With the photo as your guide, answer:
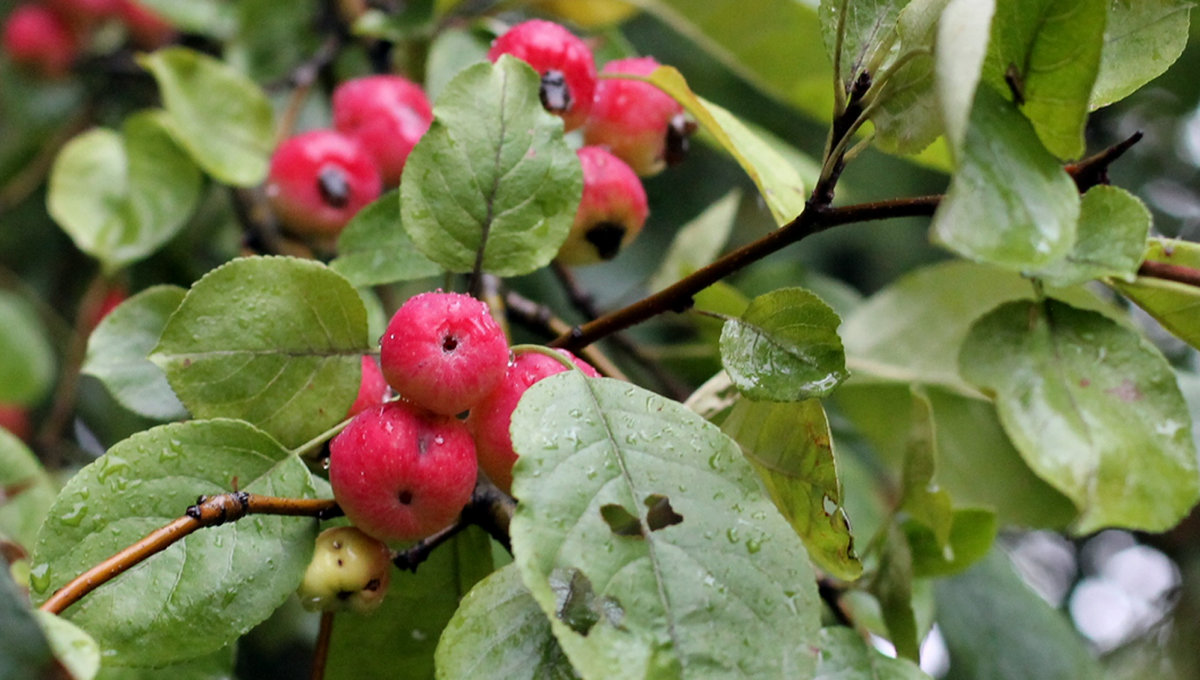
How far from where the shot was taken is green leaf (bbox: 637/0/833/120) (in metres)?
1.07

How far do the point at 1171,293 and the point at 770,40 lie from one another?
66 centimetres

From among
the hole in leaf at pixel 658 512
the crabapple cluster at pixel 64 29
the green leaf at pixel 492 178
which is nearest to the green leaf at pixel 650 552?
the hole in leaf at pixel 658 512

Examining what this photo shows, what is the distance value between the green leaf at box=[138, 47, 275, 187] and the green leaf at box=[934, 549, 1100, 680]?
3.08 ft

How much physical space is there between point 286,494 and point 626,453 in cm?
21

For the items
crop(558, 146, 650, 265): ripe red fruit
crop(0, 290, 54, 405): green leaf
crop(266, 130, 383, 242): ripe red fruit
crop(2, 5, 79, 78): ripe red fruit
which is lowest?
crop(0, 290, 54, 405): green leaf

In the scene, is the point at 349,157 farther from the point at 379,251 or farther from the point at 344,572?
the point at 344,572

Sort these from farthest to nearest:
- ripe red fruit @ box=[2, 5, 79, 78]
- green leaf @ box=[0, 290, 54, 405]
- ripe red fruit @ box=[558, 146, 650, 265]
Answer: ripe red fruit @ box=[2, 5, 79, 78] < green leaf @ box=[0, 290, 54, 405] < ripe red fruit @ box=[558, 146, 650, 265]

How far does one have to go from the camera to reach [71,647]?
429 millimetres

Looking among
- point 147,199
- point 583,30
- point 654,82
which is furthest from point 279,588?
Answer: point 583,30

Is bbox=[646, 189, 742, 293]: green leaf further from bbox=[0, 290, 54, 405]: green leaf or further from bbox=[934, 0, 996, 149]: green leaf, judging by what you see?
bbox=[0, 290, 54, 405]: green leaf

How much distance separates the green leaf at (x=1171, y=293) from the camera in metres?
0.52

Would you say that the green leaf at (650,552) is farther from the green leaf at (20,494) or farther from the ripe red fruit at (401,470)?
the green leaf at (20,494)

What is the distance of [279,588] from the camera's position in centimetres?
54

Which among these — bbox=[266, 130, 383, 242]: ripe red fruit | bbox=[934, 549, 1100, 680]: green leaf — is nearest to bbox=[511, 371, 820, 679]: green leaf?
bbox=[266, 130, 383, 242]: ripe red fruit
